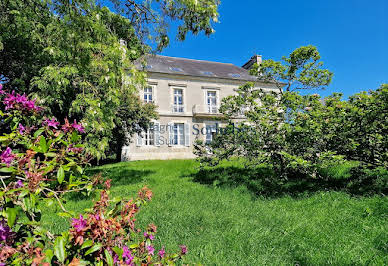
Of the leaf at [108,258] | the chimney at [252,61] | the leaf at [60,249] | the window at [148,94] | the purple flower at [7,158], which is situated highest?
the chimney at [252,61]

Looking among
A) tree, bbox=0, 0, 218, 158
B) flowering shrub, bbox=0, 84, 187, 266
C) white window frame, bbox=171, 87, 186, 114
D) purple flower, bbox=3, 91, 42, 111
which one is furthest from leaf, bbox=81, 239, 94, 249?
white window frame, bbox=171, 87, 186, 114

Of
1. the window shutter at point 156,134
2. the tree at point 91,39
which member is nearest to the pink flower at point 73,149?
the tree at point 91,39

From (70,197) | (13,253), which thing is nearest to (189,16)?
(13,253)

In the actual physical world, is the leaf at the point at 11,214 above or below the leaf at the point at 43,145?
below

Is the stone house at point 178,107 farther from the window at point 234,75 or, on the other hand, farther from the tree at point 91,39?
the tree at point 91,39

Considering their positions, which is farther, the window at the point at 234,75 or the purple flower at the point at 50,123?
the window at the point at 234,75

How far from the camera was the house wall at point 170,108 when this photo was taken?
18.6m

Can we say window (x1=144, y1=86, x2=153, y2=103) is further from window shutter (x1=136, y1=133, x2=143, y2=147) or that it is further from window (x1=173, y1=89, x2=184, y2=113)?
window shutter (x1=136, y1=133, x2=143, y2=147)

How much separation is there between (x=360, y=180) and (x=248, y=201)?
2686mm

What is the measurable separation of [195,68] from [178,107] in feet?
16.8

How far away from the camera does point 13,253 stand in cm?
95

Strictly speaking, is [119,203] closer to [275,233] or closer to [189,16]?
[275,233]

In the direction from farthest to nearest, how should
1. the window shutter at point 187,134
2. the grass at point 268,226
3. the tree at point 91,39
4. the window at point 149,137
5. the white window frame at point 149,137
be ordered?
the window shutter at point 187,134 < the window at point 149,137 < the white window frame at point 149,137 < the tree at point 91,39 < the grass at point 268,226

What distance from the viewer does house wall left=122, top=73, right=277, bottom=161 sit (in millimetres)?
18589
